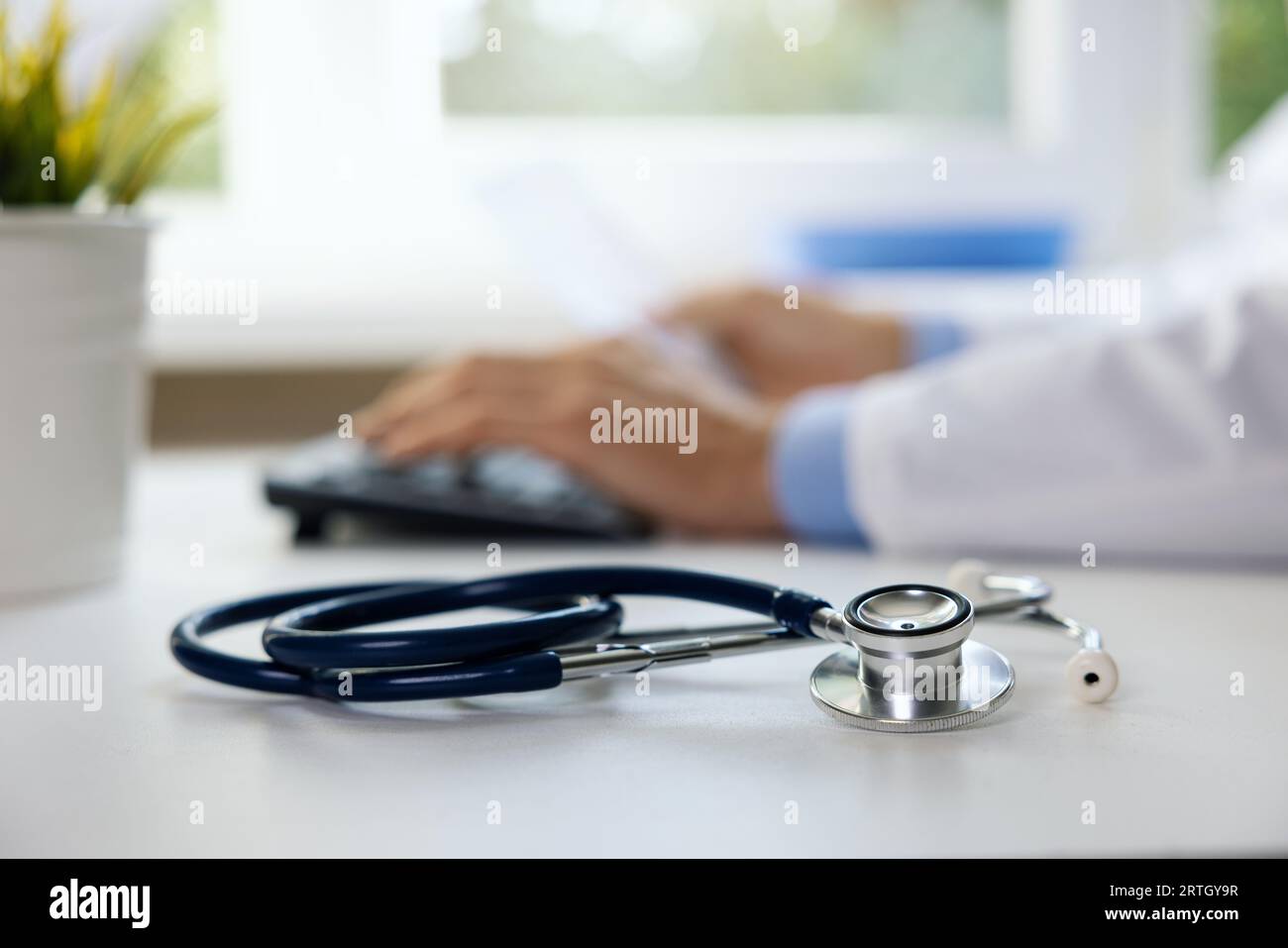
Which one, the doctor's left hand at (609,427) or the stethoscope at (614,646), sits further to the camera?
the doctor's left hand at (609,427)

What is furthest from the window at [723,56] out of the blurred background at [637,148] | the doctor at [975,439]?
the doctor at [975,439]

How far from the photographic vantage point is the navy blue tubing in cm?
36

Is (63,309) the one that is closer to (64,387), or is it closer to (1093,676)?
(64,387)

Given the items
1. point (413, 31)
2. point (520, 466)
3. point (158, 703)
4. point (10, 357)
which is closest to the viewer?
point (158, 703)

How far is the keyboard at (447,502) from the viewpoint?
0.65 metres

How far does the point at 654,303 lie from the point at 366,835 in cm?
69

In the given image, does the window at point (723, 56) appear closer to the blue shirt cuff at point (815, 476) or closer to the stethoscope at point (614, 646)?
the blue shirt cuff at point (815, 476)

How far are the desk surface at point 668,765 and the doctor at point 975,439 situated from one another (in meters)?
0.10

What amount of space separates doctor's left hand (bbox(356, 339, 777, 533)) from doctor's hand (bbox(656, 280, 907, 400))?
24 cm

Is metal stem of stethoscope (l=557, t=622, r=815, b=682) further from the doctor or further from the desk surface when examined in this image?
the doctor

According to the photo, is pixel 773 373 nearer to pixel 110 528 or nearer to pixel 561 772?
pixel 110 528

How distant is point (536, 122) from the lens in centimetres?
151
